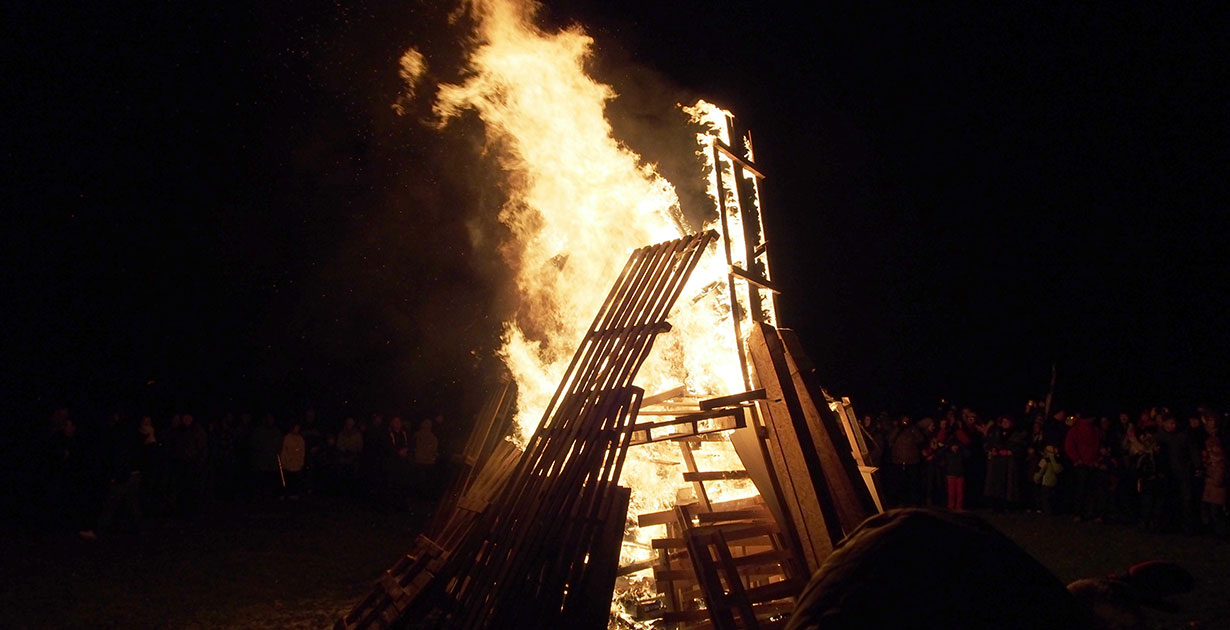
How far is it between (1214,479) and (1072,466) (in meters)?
→ 2.46

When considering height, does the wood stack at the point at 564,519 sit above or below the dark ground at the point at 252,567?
above

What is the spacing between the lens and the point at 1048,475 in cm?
1220

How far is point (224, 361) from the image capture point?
19.2 m

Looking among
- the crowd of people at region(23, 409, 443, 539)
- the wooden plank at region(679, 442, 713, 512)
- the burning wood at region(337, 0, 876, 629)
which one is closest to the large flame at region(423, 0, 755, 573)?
the burning wood at region(337, 0, 876, 629)

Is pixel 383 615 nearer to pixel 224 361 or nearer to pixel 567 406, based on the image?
pixel 567 406

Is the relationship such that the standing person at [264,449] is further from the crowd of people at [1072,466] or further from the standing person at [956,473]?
the standing person at [956,473]

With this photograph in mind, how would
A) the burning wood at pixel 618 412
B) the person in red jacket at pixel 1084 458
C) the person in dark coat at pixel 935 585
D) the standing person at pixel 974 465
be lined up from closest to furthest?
1. the person in dark coat at pixel 935 585
2. the burning wood at pixel 618 412
3. the person in red jacket at pixel 1084 458
4. the standing person at pixel 974 465

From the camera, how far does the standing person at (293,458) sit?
14164mm

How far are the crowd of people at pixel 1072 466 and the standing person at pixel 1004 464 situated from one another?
0.02 m

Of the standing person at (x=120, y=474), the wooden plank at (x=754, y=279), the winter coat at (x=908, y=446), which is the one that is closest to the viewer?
the wooden plank at (x=754, y=279)

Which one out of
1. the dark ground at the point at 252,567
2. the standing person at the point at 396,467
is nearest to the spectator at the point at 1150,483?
the dark ground at the point at 252,567

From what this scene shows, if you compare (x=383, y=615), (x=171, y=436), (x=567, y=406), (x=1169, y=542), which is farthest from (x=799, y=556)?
(x=171, y=436)

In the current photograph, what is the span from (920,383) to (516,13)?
25.0m

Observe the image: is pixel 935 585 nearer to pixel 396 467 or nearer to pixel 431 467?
pixel 396 467
